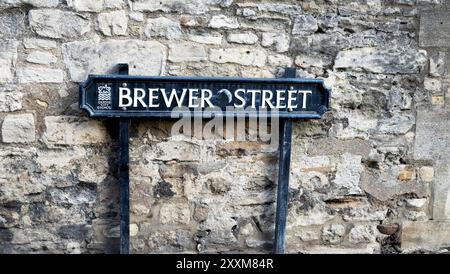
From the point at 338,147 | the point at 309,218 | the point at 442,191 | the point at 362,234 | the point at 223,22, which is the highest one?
the point at 223,22

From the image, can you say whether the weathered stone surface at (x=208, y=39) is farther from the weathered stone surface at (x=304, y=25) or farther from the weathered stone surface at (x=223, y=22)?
the weathered stone surface at (x=304, y=25)

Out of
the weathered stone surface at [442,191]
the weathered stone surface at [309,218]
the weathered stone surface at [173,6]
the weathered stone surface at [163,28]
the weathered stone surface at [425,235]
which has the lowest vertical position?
the weathered stone surface at [425,235]

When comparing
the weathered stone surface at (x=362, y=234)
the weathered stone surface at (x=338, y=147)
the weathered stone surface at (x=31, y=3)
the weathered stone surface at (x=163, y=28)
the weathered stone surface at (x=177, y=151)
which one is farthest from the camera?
the weathered stone surface at (x=362, y=234)

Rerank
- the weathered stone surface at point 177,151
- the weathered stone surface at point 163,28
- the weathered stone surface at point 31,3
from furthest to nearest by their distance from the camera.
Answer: the weathered stone surface at point 177,151 → the weathered stone surface at point 163,28 → the weathered stone surface at point 31,3

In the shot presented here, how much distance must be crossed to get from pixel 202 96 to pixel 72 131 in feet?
2.67

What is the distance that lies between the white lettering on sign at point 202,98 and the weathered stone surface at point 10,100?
1.99 feet

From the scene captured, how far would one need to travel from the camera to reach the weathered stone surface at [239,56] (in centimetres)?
281

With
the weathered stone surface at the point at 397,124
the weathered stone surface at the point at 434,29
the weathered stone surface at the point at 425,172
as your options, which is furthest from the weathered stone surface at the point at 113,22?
the weathered stone surface at the point at 425,172

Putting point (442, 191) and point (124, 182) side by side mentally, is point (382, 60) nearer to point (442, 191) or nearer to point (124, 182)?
point (442, 191)

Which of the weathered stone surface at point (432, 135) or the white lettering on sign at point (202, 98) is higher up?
the white lettering on sign at point (202, 98)

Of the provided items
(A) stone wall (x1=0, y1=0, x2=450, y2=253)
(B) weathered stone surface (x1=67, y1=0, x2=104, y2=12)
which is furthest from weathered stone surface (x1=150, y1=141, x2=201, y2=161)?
(B) weathered stone surface (x1=67, y1=0, x2=104, y2=12)

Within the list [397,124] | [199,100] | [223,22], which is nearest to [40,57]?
[199,100]

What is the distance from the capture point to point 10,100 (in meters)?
2.70
